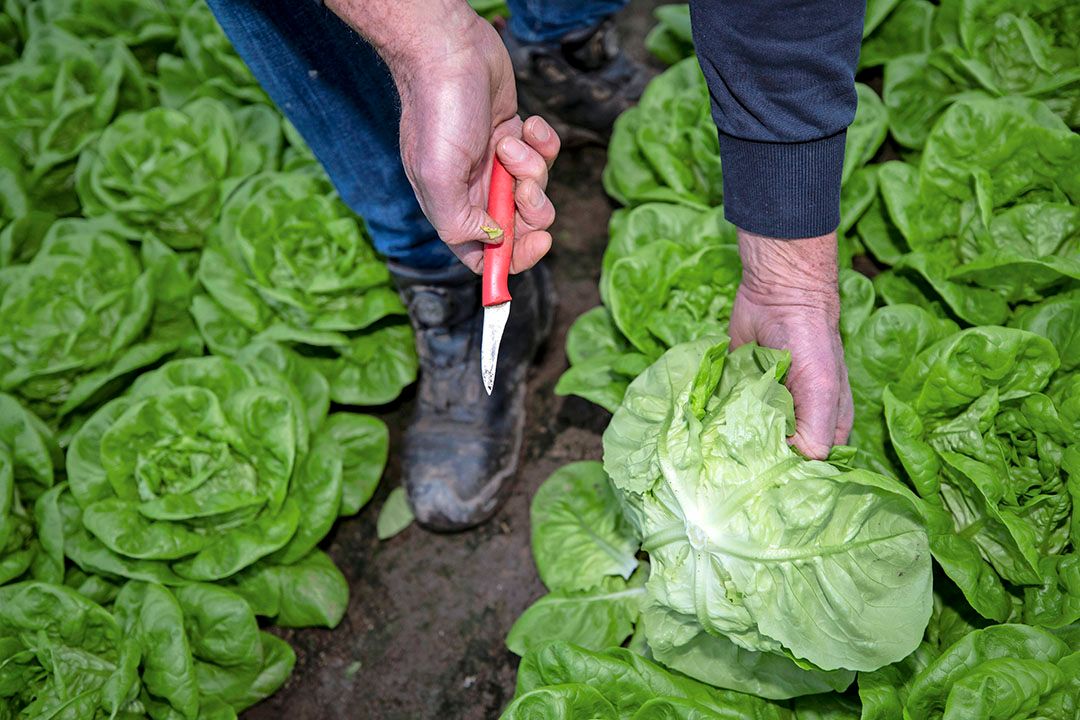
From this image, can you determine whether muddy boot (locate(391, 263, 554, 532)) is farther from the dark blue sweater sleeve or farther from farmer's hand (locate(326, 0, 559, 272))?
the dark blue sweater sleeve

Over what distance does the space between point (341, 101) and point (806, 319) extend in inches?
48.3

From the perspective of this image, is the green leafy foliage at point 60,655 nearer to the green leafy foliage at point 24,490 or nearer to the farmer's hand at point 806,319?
the green leafy foliage at point 24,490

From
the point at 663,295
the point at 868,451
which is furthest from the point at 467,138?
the point at 868,451

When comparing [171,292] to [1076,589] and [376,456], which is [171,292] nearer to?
[376,456]

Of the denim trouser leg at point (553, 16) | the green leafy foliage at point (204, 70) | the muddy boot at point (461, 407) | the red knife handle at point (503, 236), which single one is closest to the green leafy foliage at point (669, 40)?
the denim trouser leg at point (553, 16)

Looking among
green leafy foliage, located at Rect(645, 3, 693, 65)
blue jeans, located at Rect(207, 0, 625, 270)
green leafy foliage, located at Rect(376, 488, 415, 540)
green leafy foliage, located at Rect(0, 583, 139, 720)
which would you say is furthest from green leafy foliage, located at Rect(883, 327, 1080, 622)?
green leafy foliage, located at Rect(0, 583, 139, 720)

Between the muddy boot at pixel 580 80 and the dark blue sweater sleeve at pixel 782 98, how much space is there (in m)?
1.73

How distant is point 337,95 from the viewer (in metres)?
2.29

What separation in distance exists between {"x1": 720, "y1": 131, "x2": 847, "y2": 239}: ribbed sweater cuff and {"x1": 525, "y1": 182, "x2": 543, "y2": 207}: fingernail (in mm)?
383

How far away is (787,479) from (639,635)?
792 millimetres

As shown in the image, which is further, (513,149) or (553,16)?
(553,16)

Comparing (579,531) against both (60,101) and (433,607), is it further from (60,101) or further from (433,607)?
(60,101)

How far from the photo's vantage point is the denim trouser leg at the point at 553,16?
3195mm

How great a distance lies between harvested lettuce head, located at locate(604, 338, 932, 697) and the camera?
69.6 inches
